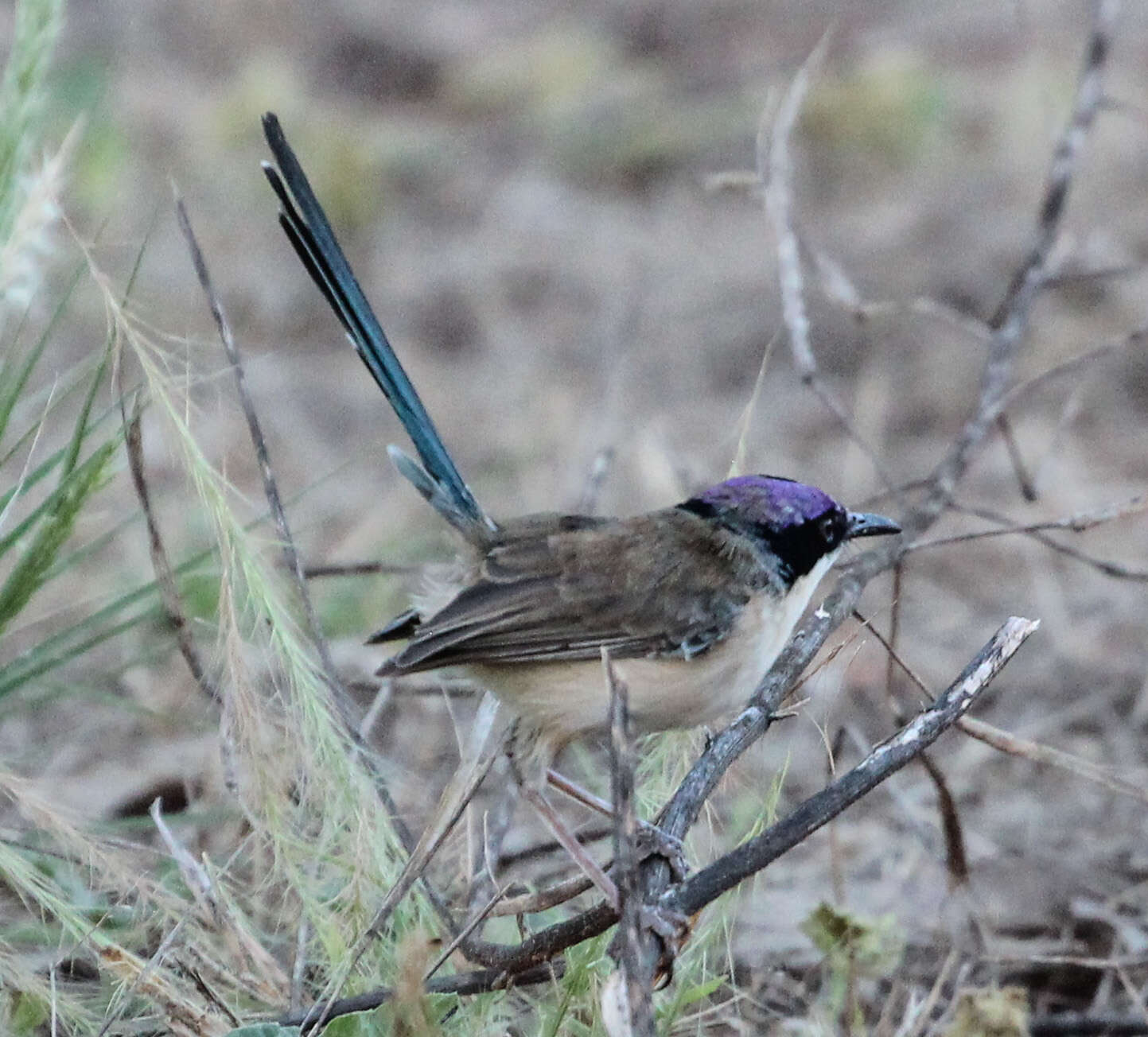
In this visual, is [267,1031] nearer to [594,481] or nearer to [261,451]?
[261,451]

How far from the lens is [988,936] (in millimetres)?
3406

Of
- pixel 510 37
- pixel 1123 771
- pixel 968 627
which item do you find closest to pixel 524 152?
pixel 510 37

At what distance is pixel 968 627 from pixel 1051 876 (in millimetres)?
1367

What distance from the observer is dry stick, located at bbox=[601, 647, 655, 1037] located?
1977 millimetres

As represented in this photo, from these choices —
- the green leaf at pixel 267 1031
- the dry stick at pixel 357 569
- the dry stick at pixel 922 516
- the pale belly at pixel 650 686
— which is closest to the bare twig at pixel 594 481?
the dry stick at pixel 357 569

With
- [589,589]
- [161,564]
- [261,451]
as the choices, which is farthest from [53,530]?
[589,589]

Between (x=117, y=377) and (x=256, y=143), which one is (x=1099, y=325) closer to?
(x=256, y=143)

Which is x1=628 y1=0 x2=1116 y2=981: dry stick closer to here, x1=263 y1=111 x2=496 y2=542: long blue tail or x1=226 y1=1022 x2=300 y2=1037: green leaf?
x1=226 y1=1022 x2=300 y2=1037: green leaf

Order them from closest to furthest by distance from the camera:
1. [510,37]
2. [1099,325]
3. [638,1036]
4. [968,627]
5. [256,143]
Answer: [638,1036] < [968,627] < [1099,325] < [256,143] < [510,37]

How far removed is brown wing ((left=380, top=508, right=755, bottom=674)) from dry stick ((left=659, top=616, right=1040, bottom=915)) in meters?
0.78

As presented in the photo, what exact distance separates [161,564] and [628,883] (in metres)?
1.31

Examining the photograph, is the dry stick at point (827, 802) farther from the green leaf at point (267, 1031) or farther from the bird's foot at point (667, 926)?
the green leaf at point (267, 1031)

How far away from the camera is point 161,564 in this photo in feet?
9.52

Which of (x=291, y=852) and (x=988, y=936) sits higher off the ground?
(x=291, y=852)
